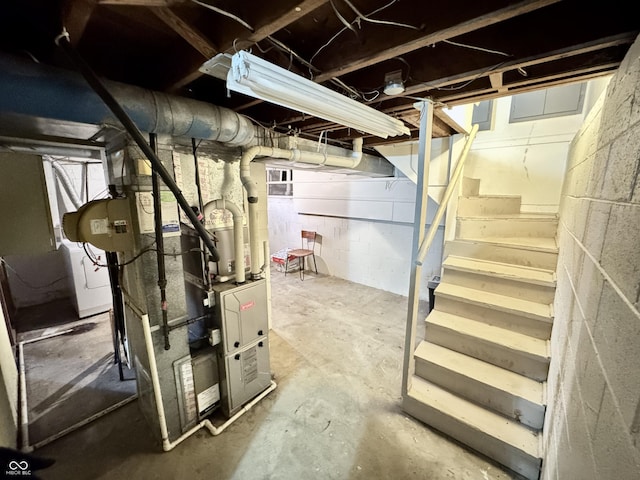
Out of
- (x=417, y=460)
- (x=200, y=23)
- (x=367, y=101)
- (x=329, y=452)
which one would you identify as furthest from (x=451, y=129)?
(x=329, y=452)

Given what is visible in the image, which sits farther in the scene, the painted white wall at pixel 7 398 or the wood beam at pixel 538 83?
the painted white wall at pixel 7 398

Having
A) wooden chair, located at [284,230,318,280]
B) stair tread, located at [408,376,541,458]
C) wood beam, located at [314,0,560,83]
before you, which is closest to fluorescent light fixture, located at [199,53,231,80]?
wood beam, located at [314,0,560,83]

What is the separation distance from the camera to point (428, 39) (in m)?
0.99

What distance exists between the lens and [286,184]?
5805mm

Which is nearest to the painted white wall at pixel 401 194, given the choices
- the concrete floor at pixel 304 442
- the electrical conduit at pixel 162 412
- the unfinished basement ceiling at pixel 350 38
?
the unfinished basement ceiling at pixel 350 38

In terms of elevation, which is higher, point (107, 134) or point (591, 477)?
point (107, 134)

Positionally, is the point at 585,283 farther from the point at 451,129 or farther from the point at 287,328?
the point at 287,328

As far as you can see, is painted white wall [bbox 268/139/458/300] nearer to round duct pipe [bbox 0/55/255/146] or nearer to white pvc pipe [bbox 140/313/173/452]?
round duct pipe [bbox 0/55/255/146]

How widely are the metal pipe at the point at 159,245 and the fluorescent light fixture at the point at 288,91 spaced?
2.57 ft

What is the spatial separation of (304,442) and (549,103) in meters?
4.14

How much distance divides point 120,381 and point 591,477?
10.4 ft

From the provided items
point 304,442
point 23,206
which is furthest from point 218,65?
point 304,442

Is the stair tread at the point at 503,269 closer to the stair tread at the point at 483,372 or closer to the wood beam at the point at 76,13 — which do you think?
the stair tread at the point at 483,372

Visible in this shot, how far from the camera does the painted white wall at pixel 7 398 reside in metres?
1.51
